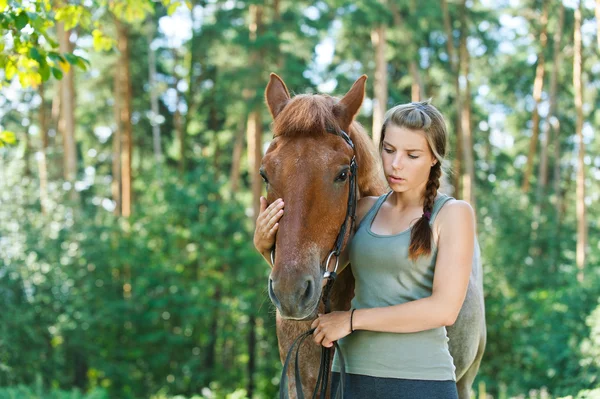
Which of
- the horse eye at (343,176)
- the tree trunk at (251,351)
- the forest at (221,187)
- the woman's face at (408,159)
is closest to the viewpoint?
the woman's face at (408,159)

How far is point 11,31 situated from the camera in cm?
352

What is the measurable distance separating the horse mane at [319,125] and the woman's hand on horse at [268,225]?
1.24ft

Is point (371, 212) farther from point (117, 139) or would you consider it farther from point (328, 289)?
point (117, 139)

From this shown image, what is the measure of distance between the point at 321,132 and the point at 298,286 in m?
0.77

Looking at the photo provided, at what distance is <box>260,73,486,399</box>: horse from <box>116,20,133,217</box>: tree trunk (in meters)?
16.3

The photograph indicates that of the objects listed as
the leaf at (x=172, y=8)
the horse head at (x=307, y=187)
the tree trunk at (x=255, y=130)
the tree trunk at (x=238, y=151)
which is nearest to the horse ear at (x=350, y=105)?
the horse head at (x=307, y=187)

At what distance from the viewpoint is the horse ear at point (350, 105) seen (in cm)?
289

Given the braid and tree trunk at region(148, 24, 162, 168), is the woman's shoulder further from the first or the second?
tree trunk at region(148, 24, 162, 168)

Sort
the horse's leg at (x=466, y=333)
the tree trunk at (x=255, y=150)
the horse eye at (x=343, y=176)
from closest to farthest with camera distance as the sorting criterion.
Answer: the horse eye at (x=343, y=176)
the horse's leg at (x=466, y=333)
the tree trunk at (x=255, y=150)

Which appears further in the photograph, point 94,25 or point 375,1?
point 375,1

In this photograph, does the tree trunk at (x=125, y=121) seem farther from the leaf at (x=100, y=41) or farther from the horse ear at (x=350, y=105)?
the horse ear at (x=350, y=105)

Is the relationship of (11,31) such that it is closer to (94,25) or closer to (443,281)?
(94,25)

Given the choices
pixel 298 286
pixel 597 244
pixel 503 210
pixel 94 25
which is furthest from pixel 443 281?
pixel 503 210

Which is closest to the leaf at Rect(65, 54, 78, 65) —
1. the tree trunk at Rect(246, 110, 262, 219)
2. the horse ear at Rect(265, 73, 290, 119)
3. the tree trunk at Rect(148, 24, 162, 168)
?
the horse ear at Rect(265, 73, 290, 119)
